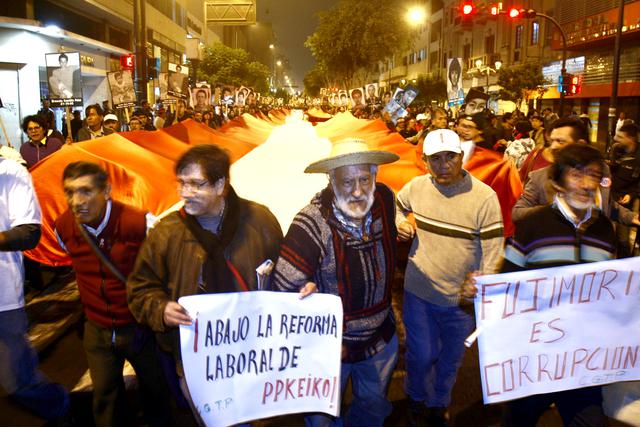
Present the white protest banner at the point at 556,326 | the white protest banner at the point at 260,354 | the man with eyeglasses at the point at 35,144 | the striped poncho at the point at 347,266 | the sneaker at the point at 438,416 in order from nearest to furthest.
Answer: the white protest banner at the point at 260,354, the striped poncho at the point at 347,266, the white protest banner at the point at 556,326, the sneaker at the point at 438,416, the man with eyeglasses at the point at 35,144

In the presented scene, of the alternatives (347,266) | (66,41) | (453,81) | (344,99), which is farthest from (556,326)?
(344,99)

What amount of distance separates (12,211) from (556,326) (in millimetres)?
3091

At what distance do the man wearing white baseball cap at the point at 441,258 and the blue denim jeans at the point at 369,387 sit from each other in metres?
0.61

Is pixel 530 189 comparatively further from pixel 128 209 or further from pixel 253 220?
pixel 128 209

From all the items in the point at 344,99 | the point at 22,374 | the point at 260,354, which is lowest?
the point at 22,374

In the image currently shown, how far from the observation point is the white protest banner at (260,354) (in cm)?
294

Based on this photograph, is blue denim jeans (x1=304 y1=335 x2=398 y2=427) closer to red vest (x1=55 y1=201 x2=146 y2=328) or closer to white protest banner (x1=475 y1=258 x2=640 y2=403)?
white protest banner (x1=475 y1=258 x2=640 y2=403)

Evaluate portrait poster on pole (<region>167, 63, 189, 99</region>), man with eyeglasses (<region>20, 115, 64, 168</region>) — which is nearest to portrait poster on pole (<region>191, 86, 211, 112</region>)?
portrait poster on pole (<region>167, 63, 189, 99</region>)

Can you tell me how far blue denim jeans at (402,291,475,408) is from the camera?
3.96 metres

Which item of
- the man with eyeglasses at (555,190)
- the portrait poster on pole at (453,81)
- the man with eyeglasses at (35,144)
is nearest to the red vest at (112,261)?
the man with eyeglasses at (555,190)

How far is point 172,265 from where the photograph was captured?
3.03m

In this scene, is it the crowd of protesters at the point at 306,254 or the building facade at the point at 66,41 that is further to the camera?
the building facade at the point at 66,41

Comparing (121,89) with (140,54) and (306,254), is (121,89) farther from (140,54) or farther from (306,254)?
(306,254)

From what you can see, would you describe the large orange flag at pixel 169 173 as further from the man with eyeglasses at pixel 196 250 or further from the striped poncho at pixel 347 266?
the striped poncho at pixel 347 266
